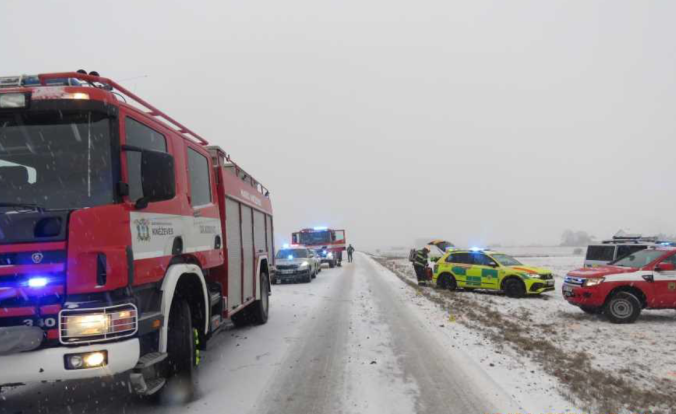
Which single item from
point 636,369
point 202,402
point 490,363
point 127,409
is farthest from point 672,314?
point 127,409

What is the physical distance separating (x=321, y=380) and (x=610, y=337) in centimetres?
583

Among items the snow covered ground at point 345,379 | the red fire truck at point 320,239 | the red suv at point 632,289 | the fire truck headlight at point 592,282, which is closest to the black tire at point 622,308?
the red suv at point 632,289

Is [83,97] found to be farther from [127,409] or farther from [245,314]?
[245,314]

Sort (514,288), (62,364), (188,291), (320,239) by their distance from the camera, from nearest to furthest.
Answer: (62,364) → (188,291) → (514,288) → (320,239)

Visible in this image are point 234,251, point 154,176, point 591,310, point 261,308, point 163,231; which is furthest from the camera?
point 591,310

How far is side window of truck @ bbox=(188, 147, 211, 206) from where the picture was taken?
5.14 metres

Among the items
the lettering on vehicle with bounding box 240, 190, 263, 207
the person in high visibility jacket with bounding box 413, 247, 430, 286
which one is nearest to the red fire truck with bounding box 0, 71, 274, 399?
the lettering on vehicle with bounding box 240, 190, 263, 207

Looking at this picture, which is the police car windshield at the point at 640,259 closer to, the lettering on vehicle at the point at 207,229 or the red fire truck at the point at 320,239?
the lettering on vehicle at the point at 207,229

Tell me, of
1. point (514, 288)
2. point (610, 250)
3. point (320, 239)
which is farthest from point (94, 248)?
point (320, 239)

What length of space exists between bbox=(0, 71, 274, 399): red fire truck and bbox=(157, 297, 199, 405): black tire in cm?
1

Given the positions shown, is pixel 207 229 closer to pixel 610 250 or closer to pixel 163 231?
pixel 163 231

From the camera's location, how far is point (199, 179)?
214 inches

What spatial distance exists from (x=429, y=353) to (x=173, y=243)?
13.4 feet

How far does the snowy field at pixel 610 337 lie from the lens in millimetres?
5426
